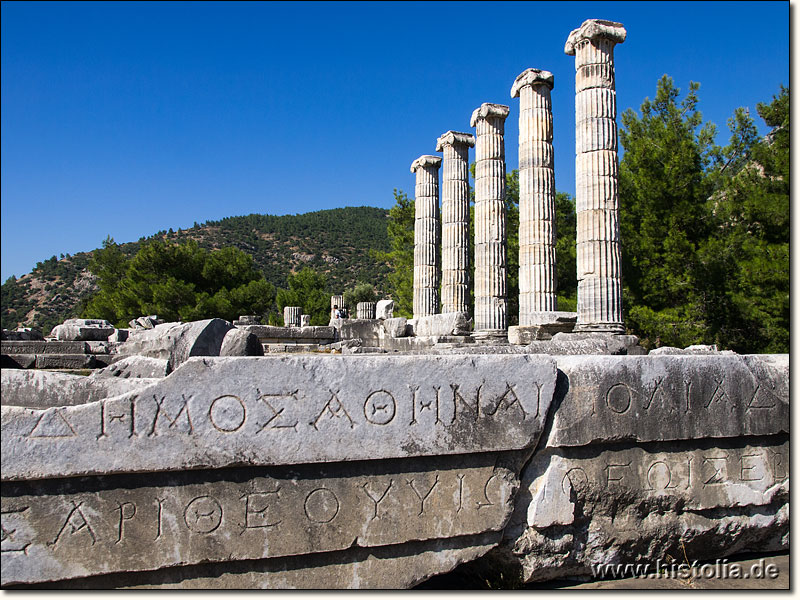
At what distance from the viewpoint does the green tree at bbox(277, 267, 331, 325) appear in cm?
4600

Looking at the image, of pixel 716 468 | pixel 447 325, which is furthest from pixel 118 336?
pixel 716 468

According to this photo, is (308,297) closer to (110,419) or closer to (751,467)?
(751,467)

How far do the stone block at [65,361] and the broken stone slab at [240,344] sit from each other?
133 inches

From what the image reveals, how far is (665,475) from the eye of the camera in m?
3.32

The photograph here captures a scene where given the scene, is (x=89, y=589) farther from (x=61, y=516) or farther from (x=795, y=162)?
(x=795, y=162)

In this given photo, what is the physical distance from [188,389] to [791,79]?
4.07 m

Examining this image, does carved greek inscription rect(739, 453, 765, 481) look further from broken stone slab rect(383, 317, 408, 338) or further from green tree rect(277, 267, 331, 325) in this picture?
green tree rect(277, 267, 331, 325)

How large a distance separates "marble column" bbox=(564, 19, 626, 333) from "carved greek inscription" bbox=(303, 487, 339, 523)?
404 inches

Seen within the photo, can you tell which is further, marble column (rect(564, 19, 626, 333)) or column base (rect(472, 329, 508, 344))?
column base (rect(472, 329, 508, 344))

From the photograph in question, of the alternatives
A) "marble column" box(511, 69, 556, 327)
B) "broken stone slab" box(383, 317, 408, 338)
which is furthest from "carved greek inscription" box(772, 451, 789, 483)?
"broken stone slab" box(383, 317, 408, 338)

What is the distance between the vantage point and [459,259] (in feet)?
64.1

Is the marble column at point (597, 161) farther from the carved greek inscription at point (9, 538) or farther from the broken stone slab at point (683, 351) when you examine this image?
the carved greek inscription at point (9, 538)

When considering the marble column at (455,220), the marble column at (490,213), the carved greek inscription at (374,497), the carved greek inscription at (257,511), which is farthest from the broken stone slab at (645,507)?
the marble column at (455,220)

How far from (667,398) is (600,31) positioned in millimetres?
11018
